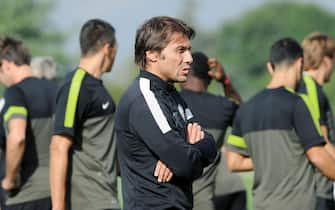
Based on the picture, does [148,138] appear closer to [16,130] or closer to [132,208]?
[132,208]

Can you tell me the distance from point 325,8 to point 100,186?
91.2 metres

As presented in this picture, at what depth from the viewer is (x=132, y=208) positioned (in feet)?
16.3

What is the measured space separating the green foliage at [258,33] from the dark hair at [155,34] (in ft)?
244

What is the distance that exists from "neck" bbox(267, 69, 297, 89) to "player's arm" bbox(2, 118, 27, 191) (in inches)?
76.0

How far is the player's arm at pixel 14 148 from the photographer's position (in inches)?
292

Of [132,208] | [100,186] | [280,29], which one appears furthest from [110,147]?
[280,29]

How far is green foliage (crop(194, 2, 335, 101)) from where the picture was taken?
86375 millimetres

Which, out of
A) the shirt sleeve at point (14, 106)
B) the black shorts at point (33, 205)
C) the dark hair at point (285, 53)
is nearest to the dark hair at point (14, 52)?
the shirt sleeve at point (14, 106)

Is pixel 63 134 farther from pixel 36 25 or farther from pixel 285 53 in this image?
pixel 36 25

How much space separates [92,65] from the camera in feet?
22.8

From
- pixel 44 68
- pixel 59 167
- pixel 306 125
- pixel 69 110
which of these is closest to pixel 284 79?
pixel 306 125

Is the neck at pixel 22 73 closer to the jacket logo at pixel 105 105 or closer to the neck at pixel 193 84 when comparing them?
the jacket logo at pixel 105 105

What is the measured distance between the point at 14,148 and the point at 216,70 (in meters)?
1.82

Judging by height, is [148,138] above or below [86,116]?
above
